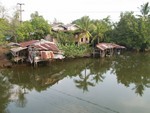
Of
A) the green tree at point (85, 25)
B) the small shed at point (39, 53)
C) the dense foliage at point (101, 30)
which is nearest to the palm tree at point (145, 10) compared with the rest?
the dense foliage at point (101, 30)

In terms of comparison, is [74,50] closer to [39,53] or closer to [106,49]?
[106,49]

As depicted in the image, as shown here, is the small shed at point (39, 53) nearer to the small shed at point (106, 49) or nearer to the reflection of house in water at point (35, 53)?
the reflection of house in water at point (35, 53)

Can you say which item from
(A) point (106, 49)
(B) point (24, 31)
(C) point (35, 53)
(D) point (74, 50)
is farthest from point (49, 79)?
(A) point (106, 49)

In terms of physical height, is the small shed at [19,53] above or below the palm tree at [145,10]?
below

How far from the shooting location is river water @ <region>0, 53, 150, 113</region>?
47.4ft

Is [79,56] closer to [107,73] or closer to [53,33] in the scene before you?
[53,33]

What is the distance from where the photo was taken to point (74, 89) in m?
18.9

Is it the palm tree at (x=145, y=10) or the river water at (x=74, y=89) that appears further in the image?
the palm tree at (x=145, y=10)

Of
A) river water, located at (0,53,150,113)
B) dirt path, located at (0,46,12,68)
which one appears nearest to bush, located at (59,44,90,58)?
river water, located at (0,53,150,113)

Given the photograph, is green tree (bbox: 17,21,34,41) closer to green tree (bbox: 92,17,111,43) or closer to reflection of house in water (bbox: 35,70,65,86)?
green tree (bbox: 92,17,111,43)

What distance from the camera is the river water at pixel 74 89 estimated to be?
47.4 ft

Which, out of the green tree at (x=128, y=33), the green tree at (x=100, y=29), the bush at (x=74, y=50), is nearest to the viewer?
the bush at (x=74, y=50)

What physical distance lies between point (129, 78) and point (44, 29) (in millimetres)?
19639

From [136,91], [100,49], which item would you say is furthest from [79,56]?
[136,91]
